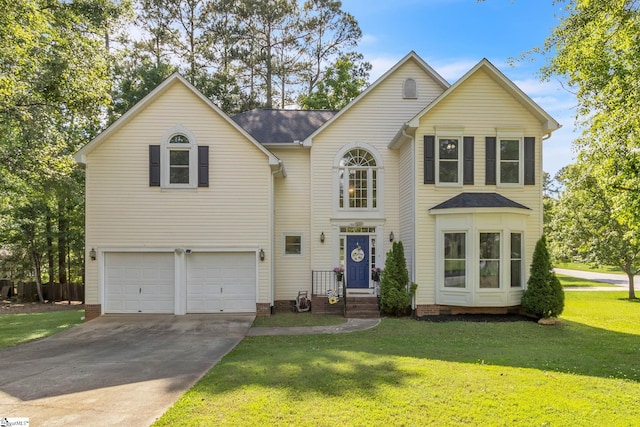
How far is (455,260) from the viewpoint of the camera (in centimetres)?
1179

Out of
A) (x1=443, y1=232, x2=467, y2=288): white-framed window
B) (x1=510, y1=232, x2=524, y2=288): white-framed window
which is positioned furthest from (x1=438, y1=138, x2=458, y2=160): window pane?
(x1=510, y1=232, x2=524, y2=288): white-framed window

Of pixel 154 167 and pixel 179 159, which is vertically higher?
pixel 179 159

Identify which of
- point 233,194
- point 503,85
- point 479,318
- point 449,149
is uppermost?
point 503,85

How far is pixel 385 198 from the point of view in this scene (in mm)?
13867

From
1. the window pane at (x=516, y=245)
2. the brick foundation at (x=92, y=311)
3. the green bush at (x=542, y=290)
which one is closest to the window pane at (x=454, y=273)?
the window pane at (x=516, y=245)

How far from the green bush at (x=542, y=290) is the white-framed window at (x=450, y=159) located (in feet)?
10.5

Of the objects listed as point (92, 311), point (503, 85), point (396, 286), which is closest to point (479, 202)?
point (396, 286)

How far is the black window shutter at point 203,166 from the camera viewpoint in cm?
1245

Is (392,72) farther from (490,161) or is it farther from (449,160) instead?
(490,161)

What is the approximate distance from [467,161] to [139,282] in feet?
36.8

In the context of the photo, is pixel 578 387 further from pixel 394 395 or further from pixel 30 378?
pixel 30 378

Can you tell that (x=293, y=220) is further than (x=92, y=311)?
Yes

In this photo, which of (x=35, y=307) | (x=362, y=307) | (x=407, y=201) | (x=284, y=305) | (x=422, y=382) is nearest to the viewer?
(x=422, y=382)

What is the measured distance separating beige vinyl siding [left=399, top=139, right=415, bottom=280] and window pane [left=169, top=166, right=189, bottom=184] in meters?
7.23
